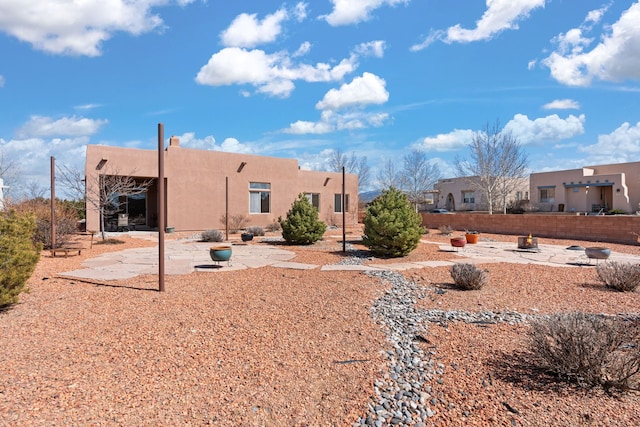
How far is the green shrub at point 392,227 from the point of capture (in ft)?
31.9

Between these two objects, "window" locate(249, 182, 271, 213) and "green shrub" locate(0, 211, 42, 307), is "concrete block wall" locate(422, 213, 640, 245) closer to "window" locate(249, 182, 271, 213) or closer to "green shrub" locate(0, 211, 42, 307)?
"window" locate(249, 182, 271, 213)

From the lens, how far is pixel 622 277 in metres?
6.24

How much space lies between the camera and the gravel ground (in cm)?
269

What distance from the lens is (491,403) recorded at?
2.84m

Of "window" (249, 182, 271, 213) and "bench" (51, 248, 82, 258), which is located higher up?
"window" (249, 182, 271, 213)

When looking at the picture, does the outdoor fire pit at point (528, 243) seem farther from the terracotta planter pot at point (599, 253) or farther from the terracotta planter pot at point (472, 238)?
the terracotta planter pot at point (599, 253)

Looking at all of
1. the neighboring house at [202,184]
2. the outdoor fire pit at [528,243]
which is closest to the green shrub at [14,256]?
the neighboring house at [202,184]

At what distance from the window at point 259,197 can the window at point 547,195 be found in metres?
28.8

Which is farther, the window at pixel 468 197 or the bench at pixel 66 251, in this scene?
the window at pixel 468 197

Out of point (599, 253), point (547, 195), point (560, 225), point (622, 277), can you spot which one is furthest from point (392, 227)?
point (547, 195)

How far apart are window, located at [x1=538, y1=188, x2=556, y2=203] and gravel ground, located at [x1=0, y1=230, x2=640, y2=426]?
34.1 metres

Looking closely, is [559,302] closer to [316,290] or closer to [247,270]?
[316,290]

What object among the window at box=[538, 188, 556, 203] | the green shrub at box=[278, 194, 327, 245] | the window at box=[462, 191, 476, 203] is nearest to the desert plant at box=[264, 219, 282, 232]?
the green shrub at box=[278, 194, 327, 245]

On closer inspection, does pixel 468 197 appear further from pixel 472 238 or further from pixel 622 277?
pixel 622 277
